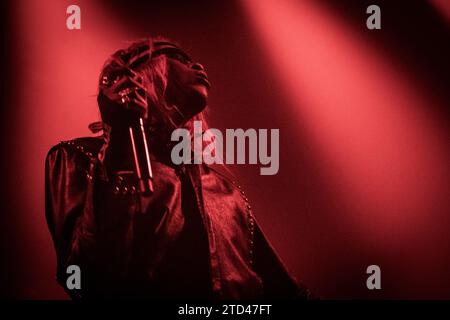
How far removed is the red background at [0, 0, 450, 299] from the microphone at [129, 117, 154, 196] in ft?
0.84

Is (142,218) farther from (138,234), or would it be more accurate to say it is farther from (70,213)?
(70,213)

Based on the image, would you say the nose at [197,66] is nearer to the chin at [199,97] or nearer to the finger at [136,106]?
the chin at [199,97]

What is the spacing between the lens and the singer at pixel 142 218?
1.49 metres

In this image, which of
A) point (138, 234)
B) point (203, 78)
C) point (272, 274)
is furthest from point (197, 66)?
point (272, 274)

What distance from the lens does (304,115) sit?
6.07 feet

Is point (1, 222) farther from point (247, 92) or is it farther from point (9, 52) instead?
point (247, 92)

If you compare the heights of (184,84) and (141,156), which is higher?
(184,84)

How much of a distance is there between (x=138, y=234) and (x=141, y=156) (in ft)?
0.67

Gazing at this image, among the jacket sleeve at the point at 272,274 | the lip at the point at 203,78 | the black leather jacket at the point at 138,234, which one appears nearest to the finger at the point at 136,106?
the black leather jacket at the point at 138,234

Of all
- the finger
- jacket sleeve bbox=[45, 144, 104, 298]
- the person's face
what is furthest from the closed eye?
jacket sleeve bbox=[45, 144, 104, 298]

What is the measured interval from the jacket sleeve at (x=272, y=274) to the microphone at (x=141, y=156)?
0.37 metres

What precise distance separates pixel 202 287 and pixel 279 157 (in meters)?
0.48
